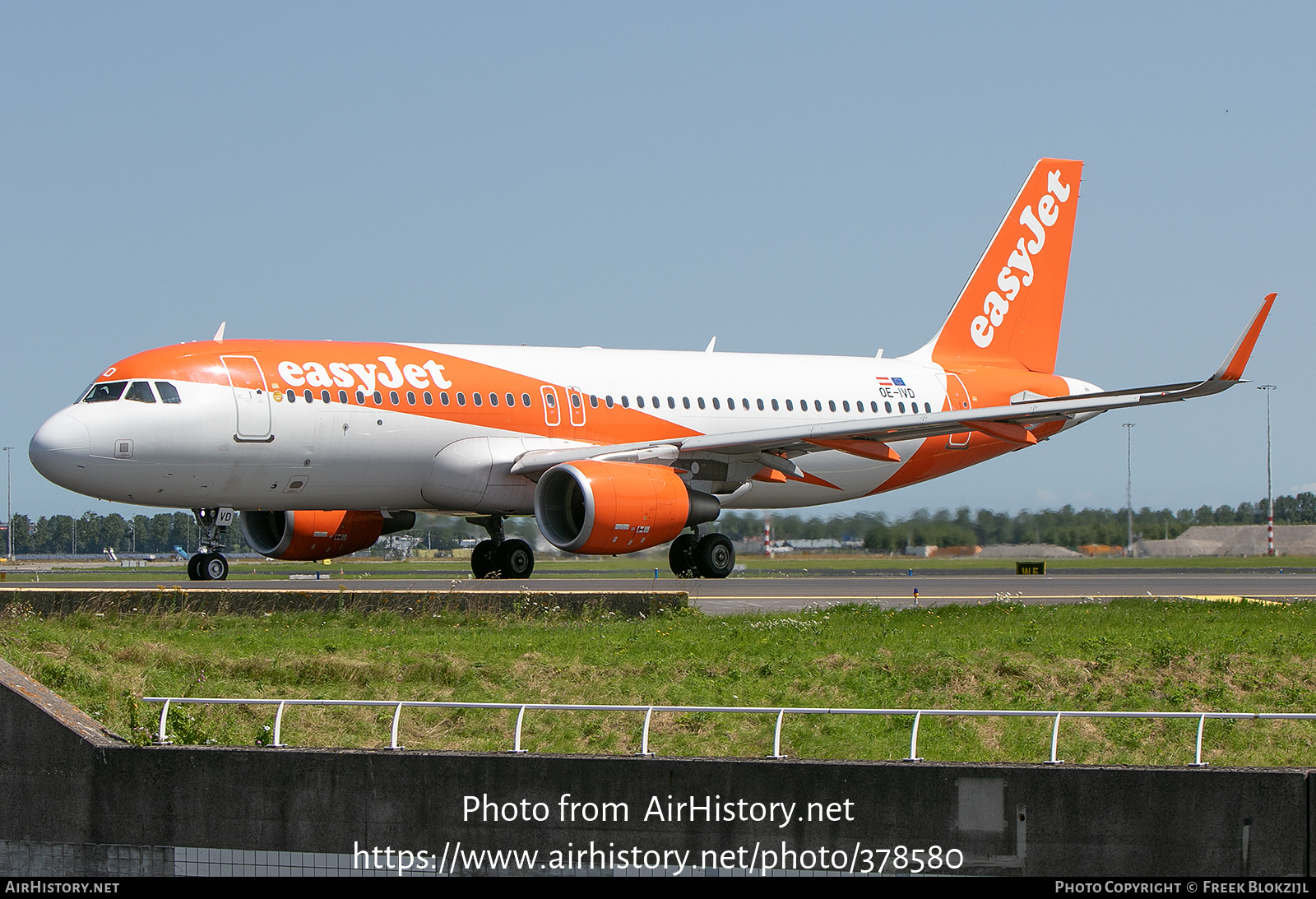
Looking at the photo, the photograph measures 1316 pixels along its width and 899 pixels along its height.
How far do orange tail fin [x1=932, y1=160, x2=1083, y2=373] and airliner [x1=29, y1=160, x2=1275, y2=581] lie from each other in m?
1.60

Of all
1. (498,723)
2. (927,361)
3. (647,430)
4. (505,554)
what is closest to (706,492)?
(647,430)

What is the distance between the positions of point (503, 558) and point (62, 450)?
325 inches

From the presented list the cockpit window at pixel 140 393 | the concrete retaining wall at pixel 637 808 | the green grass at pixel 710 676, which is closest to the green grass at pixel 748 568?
the cockpit window at pixel 140 393

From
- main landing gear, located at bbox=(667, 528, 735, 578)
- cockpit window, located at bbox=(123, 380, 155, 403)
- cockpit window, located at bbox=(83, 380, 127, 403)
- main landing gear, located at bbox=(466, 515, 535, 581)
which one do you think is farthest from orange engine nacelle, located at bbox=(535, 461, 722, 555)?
cockpit window, located at bbox=(83, 380, 127, 403)

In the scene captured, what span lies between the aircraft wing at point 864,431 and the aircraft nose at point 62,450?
6.77 m

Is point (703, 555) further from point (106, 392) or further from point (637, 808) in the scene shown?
point (637, 808)

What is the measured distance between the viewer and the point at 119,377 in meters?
22.7

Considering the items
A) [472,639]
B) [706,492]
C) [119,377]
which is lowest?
[472,639]

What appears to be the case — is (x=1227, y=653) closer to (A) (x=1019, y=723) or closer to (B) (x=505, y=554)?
(A) (x=1019, y=723)

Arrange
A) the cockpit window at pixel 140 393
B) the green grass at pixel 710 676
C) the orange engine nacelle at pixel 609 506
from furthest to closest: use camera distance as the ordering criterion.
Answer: the orange engine nacelle at pixel 609 506
the cockpit window at pixel 140 393
the green grass at pixel 710 676

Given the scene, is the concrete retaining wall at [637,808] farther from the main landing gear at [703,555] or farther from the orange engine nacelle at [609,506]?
the main landing gear at [703,555]

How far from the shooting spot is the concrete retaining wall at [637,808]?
416 inches
